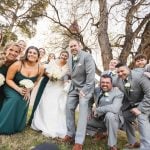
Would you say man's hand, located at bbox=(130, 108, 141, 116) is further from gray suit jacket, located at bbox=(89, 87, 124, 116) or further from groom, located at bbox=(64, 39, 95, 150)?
groom, located at bbox=(64, 39, 95, 150)

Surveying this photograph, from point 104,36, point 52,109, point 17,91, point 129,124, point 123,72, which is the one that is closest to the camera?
point 123,72

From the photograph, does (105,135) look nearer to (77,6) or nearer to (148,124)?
(148,124)

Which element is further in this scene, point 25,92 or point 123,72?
point 25,92

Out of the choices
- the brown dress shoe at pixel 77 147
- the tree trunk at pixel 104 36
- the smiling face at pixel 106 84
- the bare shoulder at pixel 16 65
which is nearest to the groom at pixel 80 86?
the brown dress shoe at pixel 77 147

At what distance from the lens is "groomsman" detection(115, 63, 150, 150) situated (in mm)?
6859

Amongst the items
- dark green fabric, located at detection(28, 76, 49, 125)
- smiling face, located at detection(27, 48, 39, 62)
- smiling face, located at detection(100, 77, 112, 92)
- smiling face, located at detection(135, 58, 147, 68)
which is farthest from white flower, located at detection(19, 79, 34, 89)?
smiling face, located at detection(135, 58, 147, 68)

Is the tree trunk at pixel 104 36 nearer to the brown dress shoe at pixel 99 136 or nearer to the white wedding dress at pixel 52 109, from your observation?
the white wedding dress at pixel 52 109

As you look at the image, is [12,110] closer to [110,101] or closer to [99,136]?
[99,136]

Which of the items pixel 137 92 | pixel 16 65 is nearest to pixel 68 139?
pixel 137 92

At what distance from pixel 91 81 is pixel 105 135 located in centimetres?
155

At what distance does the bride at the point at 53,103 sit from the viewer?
7.93 meters

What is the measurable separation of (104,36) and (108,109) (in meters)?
8.43

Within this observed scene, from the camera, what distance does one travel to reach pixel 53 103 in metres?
8.19

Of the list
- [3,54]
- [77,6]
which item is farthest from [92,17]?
[3,54]
